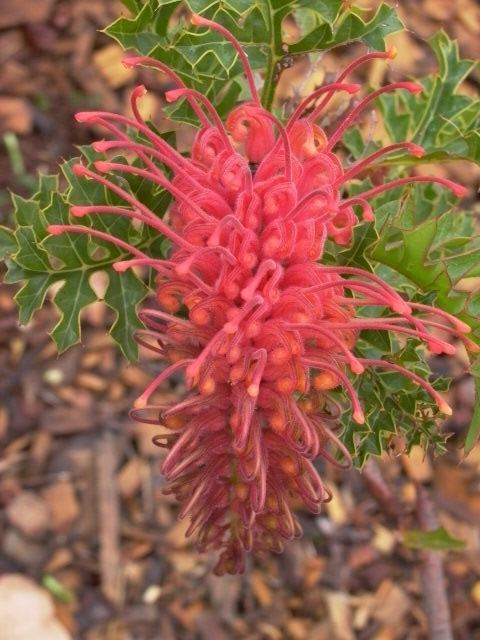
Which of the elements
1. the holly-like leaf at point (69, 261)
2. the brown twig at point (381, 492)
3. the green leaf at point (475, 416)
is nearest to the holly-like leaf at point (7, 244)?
the holly-like leaf at point (69, 261)

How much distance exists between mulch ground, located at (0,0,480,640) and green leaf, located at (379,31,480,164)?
0.74 metres

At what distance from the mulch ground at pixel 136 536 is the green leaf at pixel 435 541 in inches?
15.1

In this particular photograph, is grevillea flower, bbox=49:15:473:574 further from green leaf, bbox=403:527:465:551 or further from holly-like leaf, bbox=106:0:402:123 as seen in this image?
green leaf, bbox=403:527:465:551

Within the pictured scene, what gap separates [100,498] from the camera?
69.2 inches

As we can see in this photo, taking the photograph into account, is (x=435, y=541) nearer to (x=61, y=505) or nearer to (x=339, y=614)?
(x=339, y=614)

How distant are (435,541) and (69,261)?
0.61 meters

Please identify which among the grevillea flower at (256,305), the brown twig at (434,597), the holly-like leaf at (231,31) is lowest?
the brown twig at (434,597)

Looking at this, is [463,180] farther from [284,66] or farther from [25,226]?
[25,226]

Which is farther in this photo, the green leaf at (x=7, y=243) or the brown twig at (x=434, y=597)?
the brown twig at (x=434, y=597)

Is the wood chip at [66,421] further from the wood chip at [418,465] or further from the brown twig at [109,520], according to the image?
the wood chip at [418,465]

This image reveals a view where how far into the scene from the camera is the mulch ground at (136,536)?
1682 millimetres

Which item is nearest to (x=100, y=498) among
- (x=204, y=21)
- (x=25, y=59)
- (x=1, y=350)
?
(x=1, y=350)

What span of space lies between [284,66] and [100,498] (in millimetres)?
1112

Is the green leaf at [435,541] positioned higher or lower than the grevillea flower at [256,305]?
lower
